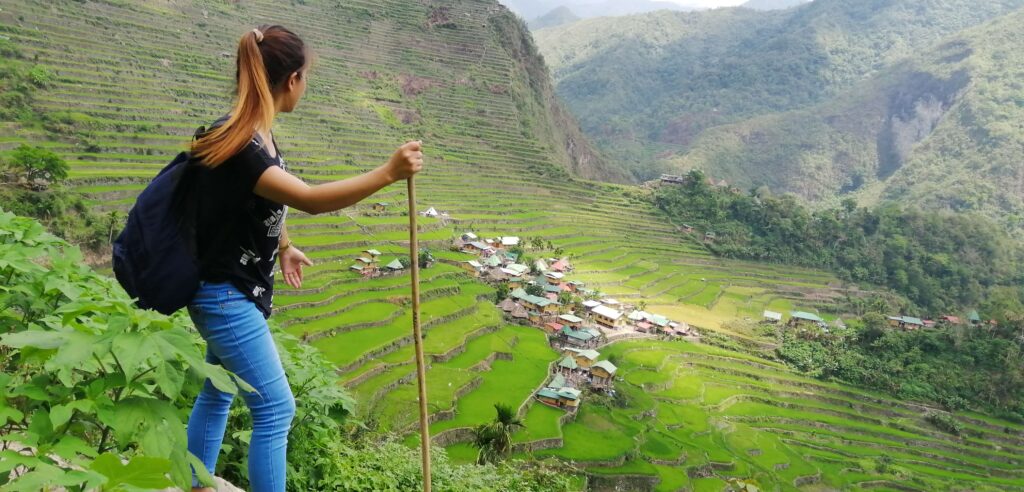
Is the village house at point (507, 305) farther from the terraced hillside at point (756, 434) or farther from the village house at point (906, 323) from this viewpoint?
the village house at point (906, 323)

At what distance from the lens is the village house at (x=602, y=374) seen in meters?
20.9

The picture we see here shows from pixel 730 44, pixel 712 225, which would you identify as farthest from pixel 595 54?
pixel 712 225

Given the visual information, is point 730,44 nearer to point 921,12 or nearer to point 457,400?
point 921,12

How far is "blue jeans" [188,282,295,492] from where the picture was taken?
1.72 meters

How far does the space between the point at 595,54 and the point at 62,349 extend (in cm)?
15268

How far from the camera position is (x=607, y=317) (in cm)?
2730

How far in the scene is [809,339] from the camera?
30578 mm

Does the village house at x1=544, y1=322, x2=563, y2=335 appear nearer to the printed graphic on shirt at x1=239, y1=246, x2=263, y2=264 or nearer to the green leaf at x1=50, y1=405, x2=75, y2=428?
the printed graphic on shirt at x1=239, y1=246, x2=263, y2=264

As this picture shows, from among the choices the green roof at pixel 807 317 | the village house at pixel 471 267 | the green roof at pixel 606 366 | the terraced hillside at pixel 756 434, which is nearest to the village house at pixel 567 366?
the green roof at pixel 606 366

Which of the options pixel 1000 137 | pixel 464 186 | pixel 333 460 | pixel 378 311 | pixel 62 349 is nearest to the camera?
pixel 62 349

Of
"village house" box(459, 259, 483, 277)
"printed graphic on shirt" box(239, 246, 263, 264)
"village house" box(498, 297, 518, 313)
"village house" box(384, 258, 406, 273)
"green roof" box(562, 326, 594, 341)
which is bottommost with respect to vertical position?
"green roof" box(562, 326, 594, 341)

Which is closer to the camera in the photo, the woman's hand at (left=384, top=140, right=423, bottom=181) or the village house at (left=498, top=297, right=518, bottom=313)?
the woman's hand at (left=384, top=140, right=423, bottom=181)

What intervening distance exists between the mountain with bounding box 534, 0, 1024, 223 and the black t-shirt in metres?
83.4

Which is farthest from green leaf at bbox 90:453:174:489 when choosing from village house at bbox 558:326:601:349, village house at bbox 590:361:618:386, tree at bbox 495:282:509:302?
tree at bbox 495:282:509:302
